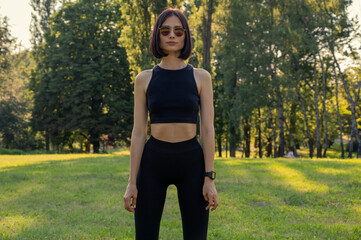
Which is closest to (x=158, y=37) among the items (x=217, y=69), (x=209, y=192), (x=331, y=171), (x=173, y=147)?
(x=173, y=147)

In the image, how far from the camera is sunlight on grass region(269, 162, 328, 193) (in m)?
10.3

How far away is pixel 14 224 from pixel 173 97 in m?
6.25

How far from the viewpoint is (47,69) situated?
3244 cm

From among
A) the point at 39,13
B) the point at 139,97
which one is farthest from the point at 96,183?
the point at 39,13

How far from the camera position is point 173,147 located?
2668 mm

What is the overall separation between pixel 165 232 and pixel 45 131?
2871 cm

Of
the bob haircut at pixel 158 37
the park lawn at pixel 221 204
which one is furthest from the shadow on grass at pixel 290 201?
the bob haircut at pixel 158 37

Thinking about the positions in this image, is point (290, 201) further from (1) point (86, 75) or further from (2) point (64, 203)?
(1) point (86, 75)

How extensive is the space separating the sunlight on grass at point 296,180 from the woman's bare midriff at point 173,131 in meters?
8.56

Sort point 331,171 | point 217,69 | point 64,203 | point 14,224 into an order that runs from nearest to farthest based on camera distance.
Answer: point 14,224 → point 64,203 → point 331,171 → point 217,69

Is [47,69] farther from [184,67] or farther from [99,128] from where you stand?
[184,67]

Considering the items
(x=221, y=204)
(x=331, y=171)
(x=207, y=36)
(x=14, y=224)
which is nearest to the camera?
(x=14, y=224)

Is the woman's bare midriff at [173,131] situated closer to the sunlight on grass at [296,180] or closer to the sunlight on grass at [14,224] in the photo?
the sunlight on grass at [14,224]

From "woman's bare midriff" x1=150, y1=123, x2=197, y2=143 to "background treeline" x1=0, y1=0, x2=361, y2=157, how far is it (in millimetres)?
17792
